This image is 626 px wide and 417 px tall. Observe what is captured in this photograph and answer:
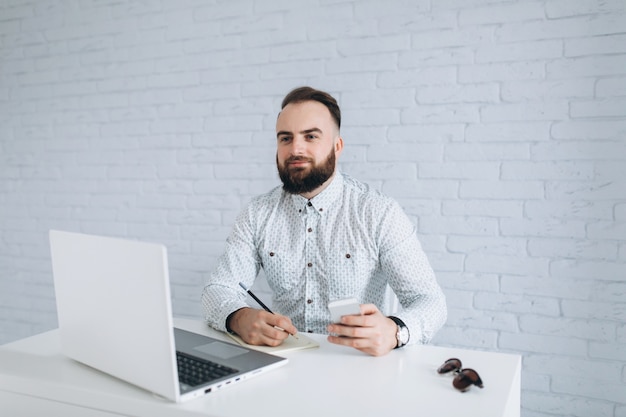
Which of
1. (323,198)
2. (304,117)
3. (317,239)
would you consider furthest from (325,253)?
(304,117)

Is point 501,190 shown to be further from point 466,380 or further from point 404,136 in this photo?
point 466,380

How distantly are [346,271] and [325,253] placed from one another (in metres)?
0.08

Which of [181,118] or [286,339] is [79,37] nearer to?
[181,118]

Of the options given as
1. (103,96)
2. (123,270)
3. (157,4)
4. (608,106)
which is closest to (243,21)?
(157,4)

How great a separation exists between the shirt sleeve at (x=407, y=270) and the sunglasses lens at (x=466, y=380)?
1.34 feet

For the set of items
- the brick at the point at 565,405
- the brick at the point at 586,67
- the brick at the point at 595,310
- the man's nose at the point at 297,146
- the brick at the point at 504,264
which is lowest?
the brick at the point at 565,405

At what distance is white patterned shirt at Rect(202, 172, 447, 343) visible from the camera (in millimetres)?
1660

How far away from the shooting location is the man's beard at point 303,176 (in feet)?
5.68

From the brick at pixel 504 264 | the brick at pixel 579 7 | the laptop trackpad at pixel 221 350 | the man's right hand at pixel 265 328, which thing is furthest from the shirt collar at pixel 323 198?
the brick at pixel 579 7

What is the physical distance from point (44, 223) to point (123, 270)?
241 cm

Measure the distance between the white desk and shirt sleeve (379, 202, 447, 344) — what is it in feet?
0.77

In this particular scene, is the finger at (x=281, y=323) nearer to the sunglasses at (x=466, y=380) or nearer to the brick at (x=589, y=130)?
the sunglasses at (x=466, y=380)

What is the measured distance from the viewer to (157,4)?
8.95ft

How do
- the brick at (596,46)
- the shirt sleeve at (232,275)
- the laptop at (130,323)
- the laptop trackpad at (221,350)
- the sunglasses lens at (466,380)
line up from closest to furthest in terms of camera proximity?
the laptop at (130,323), the sunglasses lens at (466,380), the laptop trackpad at (221,350), the shirt sleeve at (232,275), the brick at (596,46)
